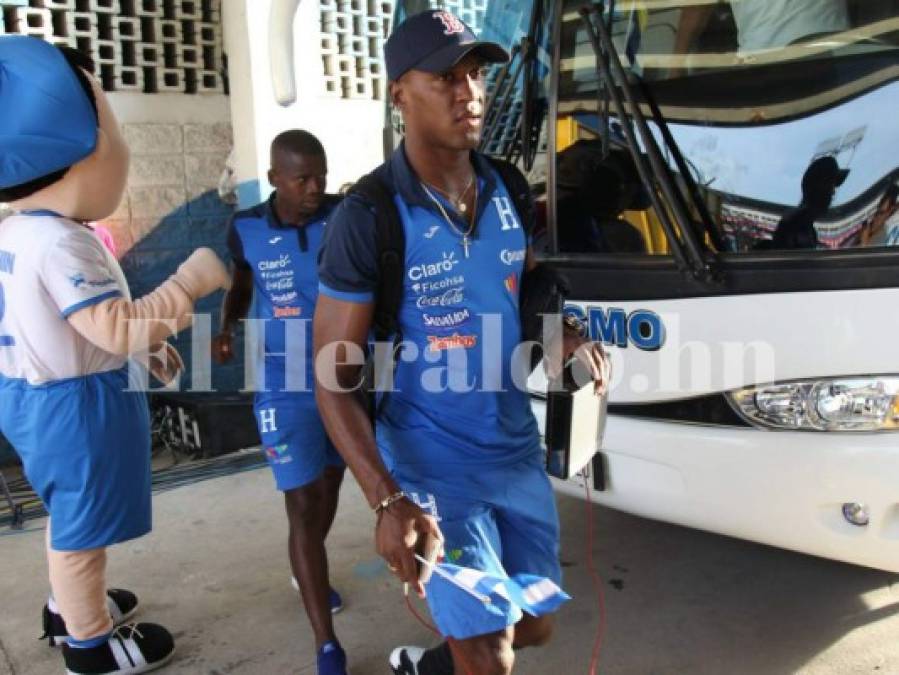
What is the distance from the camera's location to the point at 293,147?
307 centimetres

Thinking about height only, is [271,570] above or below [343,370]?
below

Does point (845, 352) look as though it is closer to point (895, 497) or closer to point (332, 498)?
point (895, 497)

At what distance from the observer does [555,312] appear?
2.37 m

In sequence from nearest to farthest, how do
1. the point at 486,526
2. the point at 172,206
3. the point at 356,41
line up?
the point at 486,526
the point at 172,206
the point at 356,41

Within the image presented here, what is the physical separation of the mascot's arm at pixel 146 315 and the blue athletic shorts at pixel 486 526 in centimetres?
86

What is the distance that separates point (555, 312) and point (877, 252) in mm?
952

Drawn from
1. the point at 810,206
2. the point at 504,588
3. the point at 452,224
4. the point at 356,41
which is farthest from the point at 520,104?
the point at 356,41

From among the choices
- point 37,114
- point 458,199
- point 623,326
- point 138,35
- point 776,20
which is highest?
point 138,35

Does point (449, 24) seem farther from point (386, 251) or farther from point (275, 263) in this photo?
point (275, 263)

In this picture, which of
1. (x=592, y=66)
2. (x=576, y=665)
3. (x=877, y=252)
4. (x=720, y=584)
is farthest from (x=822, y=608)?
(x=592, y=66)

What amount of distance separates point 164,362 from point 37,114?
0.83 m

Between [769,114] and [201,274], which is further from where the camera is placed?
[769,114]

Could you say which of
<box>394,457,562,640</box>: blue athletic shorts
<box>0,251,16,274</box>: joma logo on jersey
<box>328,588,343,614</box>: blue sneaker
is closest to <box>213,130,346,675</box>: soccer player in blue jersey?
<box>328,588,343,614</box>: blue sneaker

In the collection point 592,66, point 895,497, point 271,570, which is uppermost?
point 592,66
